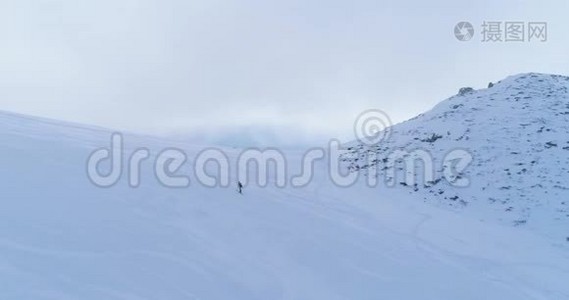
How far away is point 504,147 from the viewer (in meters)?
22.2

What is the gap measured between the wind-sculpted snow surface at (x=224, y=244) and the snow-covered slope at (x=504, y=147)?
155 centimetres

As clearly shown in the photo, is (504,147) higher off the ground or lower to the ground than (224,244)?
higher

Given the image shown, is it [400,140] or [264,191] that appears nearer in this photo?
[264,191]

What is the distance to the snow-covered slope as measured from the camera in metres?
18.3

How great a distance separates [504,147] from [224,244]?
54.1ft

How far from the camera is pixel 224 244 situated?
32.3ft

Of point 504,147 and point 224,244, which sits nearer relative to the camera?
point 224,244

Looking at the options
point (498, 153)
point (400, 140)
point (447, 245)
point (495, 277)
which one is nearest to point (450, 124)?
point (400, 140)

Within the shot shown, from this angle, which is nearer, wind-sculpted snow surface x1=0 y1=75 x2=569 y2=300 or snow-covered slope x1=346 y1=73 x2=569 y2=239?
wind-sculpted snow surface x1=0 y1=75 x2=569 y2=300

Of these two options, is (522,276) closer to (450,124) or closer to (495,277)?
(495,277)

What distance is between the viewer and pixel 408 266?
36.4 feet

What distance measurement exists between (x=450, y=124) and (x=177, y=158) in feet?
49.6

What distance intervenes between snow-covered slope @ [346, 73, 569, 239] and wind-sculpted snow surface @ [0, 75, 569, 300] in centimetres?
155

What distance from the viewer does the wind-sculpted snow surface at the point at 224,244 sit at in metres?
7.32
